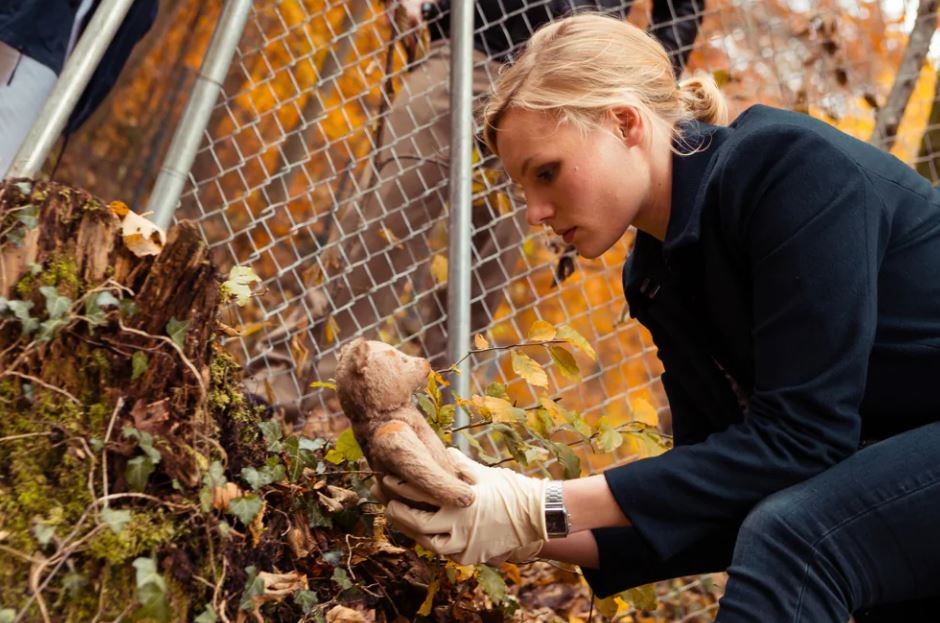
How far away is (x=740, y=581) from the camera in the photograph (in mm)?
1739

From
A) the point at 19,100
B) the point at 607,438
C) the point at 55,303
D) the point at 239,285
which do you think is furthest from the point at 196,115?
the point at 607,438

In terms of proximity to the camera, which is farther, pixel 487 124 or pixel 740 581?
pixel 487 124

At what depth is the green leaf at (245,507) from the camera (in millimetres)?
1753

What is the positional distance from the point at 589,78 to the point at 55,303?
111cm

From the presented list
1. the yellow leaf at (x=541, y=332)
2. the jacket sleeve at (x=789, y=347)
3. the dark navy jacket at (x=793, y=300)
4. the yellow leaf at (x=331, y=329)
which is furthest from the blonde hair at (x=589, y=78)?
the yellow leaf at (x=331, y=329)

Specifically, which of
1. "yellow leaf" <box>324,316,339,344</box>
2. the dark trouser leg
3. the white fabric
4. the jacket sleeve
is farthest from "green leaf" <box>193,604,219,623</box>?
the white fabric

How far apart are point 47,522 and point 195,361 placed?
1.24ft

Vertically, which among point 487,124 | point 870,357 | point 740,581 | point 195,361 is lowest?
point 740,581

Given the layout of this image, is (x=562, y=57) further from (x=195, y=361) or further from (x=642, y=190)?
(x=195, y=361)

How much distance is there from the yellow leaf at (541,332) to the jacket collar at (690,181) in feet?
1.41

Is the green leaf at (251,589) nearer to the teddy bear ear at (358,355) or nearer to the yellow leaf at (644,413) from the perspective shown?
the teddy bear ear at (358,355)

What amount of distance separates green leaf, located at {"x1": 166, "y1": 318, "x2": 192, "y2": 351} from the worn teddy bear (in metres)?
0.29

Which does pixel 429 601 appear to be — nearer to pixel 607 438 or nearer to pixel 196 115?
pixel 607 438

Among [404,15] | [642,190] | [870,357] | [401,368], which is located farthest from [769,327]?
[404,15]
